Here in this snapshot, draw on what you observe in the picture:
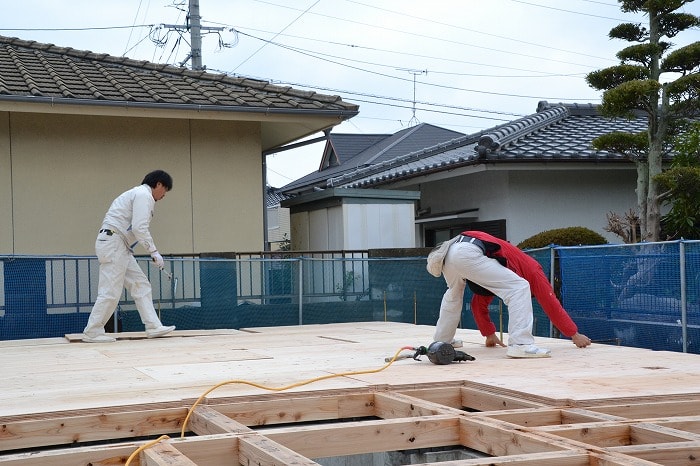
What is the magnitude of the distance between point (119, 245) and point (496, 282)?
359cm

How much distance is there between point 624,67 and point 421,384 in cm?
718

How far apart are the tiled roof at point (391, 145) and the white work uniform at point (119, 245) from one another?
1335cm

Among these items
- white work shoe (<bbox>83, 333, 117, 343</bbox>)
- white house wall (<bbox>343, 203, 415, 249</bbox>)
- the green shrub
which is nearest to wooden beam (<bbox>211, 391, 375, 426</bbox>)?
white work shoe (<bbox>83, 333, 117, 343</bbox>)

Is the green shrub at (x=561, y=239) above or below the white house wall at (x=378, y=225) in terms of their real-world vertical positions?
below

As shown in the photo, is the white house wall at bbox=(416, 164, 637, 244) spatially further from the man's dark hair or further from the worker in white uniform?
the worker in white uniform

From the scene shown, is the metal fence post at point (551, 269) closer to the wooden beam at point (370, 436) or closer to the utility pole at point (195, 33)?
the wooden beam at point (370, 436)

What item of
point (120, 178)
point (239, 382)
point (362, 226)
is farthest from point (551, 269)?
point (120, 178)

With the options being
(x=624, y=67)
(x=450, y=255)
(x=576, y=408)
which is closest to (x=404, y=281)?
(x=624, y=67)

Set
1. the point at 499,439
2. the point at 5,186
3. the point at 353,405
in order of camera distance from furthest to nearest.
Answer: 1. the point at 5,186
2. the point at 353,405
3. the point at 499,439

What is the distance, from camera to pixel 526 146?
13.0 meters

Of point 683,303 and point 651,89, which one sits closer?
point 683,303

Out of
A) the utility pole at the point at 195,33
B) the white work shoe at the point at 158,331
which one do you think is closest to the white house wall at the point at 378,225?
the white work shoe at the point at 158,331

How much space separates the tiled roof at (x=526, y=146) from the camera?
1232 cm

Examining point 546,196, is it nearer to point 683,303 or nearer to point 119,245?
point 683,303
